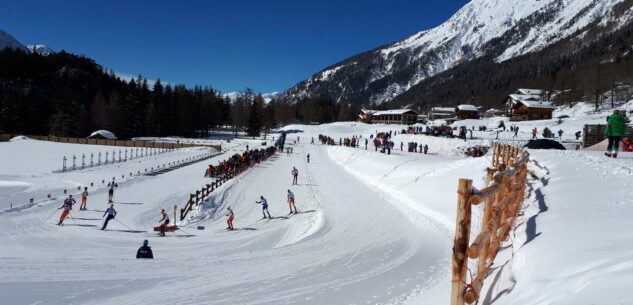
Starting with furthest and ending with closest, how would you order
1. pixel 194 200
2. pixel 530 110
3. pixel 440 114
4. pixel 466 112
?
pixel 440 114 → pixel 466 112 → pixel 530 110 → pixel 194 200

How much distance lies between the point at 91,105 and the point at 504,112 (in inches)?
3779

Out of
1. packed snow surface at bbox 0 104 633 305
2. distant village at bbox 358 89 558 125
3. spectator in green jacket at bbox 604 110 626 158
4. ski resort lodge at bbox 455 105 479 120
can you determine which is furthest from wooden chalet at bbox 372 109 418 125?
spectator in green jacket at bbox 604 110 626 158

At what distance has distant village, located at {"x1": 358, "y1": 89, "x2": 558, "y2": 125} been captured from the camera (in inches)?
3199

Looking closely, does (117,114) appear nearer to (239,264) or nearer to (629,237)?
(239,264)

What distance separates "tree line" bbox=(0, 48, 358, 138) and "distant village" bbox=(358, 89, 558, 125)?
3435 centimetres

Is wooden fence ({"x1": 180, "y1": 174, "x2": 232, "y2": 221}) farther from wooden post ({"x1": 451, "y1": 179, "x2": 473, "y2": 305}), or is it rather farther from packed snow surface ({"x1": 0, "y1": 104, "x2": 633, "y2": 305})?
wooden post ({"x1": 451, "y1": 179, "x2": 473, "y2": 305})

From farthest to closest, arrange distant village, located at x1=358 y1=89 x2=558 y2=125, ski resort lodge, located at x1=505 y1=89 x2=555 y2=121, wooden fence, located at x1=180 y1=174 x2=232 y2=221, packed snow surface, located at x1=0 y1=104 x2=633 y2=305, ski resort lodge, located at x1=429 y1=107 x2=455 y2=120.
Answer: ski resort lodge, located at x1=429 y1=107 x2=455 y2=120 → distant village, located at x1=358 y1=89 x2=558 y2=125 → ski resort lodge, located at x1=505 y1=89 x2=555 y2=121 → wooden fence, located at x1=180 y1=174 x2=232 y2=221 → packed snow surface, located at x1=0 y1=104 x2=633 y2=305

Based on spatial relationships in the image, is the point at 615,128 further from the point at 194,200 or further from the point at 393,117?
the point at 393,117

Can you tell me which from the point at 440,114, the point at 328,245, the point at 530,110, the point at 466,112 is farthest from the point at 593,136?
the point at 440,114

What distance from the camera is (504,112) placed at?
110m

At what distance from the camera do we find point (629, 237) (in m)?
4.83

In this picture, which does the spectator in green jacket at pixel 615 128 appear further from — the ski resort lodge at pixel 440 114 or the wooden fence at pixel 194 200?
the ski resort lodge at pixel 440 114

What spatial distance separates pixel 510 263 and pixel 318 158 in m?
41.0

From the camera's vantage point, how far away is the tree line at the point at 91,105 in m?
72.9
